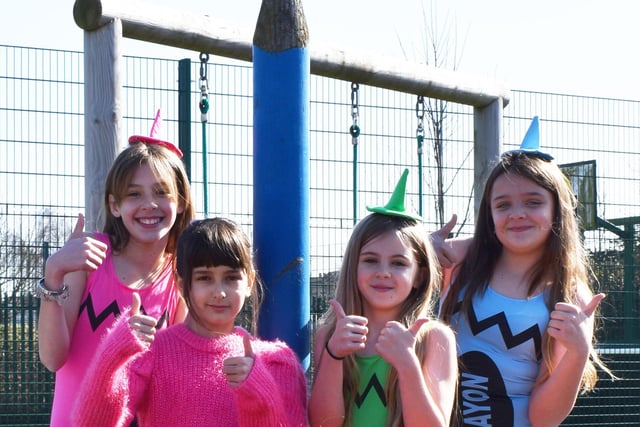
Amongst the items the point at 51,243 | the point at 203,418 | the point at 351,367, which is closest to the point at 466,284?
the point at 351,367

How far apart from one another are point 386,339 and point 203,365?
19.9 inches

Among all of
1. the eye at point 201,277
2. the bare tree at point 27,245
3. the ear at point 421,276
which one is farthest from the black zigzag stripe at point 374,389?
the bare tree at point 27,245

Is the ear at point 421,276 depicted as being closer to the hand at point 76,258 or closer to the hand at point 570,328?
the hand at point 570,328

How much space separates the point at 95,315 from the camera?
2.79m

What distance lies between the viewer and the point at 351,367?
2721 millimetres

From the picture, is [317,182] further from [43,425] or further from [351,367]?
[351,367]

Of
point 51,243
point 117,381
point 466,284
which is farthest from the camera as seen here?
point 51,243

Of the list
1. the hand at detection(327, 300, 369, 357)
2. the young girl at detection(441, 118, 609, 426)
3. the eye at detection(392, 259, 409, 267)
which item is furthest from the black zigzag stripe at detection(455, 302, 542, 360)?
the hand at detection(327, 300, 369, 357)

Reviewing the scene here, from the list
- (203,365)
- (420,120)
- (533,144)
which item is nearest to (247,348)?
(203,365)

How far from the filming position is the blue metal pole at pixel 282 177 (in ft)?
8.95

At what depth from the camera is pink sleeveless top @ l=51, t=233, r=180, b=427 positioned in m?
2.78

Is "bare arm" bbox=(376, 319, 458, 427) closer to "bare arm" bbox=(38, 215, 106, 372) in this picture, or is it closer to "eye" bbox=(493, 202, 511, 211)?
"eye" bbox=(493, 202, 511, 211)

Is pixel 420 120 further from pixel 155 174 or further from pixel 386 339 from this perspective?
pixel 386 339

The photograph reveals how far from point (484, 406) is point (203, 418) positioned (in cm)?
93
